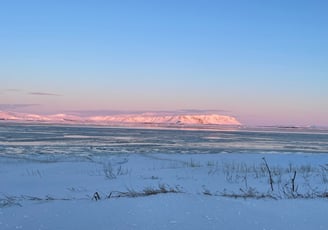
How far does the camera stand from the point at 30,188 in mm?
8867

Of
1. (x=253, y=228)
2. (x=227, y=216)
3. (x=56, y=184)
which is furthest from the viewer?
(x=56, y=184)

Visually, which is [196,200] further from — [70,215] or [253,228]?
[70,215]

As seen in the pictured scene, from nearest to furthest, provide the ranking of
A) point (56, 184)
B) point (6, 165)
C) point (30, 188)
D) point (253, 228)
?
point (253, 228) → point (30, 188) → point (56, 184) → point (6, 165)

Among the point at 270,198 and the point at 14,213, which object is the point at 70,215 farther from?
the point at 270,198

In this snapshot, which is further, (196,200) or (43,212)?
(196,200)

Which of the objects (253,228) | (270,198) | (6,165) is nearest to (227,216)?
(253,228)

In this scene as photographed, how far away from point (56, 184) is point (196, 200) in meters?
5.87

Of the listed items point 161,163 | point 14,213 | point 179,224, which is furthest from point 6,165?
point 179,224

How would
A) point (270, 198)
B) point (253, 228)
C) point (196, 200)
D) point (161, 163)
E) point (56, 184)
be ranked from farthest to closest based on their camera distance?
point (161, 163) → point (56, 184) → point (270, 198) → point (196, 200) → point (253, 228)

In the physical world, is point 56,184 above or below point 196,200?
below

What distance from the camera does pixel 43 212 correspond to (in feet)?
13.5

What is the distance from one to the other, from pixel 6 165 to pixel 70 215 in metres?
12.0

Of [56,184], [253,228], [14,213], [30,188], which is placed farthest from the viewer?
[56,184]

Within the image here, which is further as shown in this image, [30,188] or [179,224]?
[30,188]
